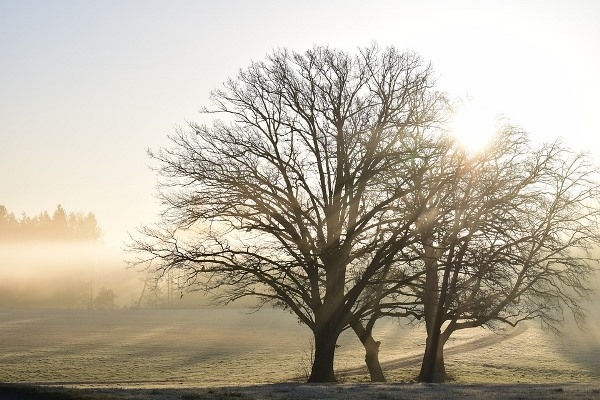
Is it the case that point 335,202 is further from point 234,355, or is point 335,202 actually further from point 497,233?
point 234,355

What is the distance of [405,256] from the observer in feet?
79.2

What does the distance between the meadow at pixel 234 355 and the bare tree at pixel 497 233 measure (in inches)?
210

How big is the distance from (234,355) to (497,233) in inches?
1253

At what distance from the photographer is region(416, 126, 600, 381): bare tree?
2292 centimetres

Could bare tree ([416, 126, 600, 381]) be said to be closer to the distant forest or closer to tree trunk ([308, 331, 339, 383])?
tree trunk ([308, 331, 339, 383])

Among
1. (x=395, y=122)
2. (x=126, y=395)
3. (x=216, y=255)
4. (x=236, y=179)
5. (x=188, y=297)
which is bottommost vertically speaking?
(x=126, y=395)

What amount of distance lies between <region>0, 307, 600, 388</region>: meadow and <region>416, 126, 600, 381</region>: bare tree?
17.5 feet

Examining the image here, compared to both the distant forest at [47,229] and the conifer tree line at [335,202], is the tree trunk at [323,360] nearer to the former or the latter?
the conifer tree line at [335,202]

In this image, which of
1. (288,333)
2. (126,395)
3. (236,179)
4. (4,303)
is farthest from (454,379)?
(4,303)

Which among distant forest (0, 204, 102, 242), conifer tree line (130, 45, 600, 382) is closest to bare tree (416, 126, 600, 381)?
conifer tree line (130, 45, 600, 382)

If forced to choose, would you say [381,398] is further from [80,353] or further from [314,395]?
[80,353]

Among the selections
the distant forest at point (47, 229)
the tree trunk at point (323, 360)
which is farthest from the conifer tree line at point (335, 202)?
the distant forest at point (47, 229)

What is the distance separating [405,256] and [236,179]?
660cm

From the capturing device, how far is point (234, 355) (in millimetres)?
50938
